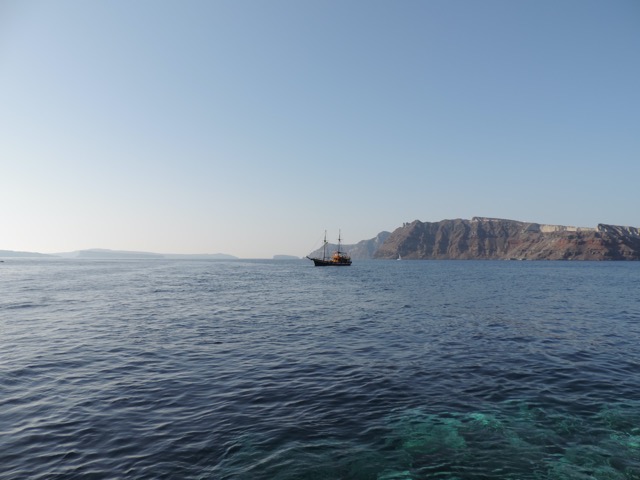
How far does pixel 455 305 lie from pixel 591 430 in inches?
1218

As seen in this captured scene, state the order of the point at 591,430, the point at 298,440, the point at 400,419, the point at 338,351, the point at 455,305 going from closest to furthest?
1. the point at 298,440
2. the point at 591,430
3. the point at 400,419
4. the point at 338,351
5. the point at 455,305

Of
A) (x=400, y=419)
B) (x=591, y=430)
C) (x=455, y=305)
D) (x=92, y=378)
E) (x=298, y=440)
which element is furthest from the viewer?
(x=455, y=305)

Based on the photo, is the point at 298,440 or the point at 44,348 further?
the point at 44,348

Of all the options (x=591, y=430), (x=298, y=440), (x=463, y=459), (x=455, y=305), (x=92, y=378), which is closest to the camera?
(x=463, y=459)

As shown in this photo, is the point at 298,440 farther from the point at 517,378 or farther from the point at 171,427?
the point at 517,378

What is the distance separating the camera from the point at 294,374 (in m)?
16.8

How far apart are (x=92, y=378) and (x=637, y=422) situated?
2128cm

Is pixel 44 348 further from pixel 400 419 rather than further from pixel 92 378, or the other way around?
pixel 400 419

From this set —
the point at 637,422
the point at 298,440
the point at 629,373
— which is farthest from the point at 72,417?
the point at 629,373

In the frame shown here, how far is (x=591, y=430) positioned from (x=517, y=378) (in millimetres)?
5062

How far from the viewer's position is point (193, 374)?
16688mm

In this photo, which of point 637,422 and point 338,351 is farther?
point 338,351

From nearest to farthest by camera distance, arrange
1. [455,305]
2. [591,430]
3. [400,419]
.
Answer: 1. [591,430]
2. [400,419]
3. [455,305]

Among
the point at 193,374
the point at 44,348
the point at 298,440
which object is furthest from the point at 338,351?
the point at 44,348
